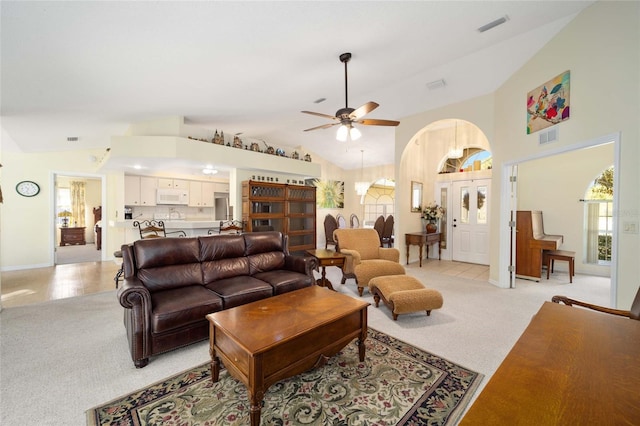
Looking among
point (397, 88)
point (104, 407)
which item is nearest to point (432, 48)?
point (397, 88)

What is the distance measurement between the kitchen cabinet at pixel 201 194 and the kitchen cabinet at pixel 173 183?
0.16 m

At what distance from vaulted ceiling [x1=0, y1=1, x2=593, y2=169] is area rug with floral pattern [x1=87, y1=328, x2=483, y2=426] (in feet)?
9.50

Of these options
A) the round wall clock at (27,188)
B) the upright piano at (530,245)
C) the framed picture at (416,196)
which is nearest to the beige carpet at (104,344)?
the upright piano at (530,245)

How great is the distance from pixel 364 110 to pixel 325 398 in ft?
9.33

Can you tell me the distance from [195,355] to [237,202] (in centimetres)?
392

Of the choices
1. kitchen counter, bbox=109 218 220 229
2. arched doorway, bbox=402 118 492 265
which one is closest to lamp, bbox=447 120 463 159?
arched doorway, bbox=402 118 492 265

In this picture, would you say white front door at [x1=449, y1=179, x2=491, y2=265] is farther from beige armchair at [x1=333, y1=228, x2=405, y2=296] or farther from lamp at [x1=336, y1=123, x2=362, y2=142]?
lamp at [x1=336, y1=123, x2=362, y2=142]

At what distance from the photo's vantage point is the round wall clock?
5.57 m

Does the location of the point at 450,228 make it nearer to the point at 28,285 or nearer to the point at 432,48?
Answer: the point at 432,48

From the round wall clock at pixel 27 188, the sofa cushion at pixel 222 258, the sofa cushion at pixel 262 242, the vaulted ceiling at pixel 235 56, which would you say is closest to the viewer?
the vaulted ceiling at pixel 235 56

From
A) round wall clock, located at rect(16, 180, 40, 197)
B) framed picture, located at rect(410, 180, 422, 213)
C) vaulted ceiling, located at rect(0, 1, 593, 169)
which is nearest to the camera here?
vaulted ceiling, located at rect(0, 1, 593, 169)

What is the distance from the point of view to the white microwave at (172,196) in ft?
22.9

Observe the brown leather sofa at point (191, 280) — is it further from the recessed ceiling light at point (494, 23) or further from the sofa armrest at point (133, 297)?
the recessed ceiling light at point (494, 23)

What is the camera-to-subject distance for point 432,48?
135 inches
